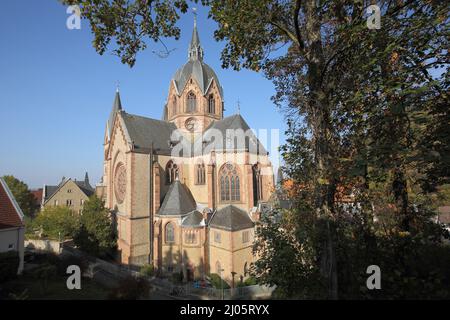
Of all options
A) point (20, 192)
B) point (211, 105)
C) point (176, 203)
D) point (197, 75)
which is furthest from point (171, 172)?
point (20, 192)

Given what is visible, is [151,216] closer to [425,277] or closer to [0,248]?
[0,248]

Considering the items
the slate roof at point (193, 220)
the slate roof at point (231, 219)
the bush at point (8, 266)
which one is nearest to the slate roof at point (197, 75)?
the slate roof at point (193, 220)

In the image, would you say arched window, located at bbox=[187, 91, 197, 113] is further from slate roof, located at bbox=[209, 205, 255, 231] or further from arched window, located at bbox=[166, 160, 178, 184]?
slate roof, located at bbox=[209, 205, 255, 231]

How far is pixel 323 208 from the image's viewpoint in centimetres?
508

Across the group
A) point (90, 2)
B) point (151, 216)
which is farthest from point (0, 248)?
point (90, 2)

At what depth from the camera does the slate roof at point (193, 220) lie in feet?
69.6

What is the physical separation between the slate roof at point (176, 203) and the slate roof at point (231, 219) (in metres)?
2.82

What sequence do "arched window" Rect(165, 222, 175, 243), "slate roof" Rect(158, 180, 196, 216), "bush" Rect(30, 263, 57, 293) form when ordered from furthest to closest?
"slate roof" Rect(158, 180, 196, 216) → "arched window" Rect(165, 222, 175, 243) → "bush" Rect(30, 263, 57, 293)

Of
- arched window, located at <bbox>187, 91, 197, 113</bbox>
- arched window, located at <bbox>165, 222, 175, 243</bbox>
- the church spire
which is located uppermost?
the church spire

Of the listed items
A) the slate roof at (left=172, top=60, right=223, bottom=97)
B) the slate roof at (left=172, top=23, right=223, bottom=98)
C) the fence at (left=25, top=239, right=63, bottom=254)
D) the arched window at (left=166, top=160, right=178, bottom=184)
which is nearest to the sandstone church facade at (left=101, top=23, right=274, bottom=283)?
the arched window at (left=166, top=160, right=178, bottom=184)

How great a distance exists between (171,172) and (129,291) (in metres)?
19.6

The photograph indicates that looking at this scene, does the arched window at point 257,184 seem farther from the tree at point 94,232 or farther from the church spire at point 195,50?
the church spire at point 195,50

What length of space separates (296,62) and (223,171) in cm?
1642

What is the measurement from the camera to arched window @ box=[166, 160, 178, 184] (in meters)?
26.0
